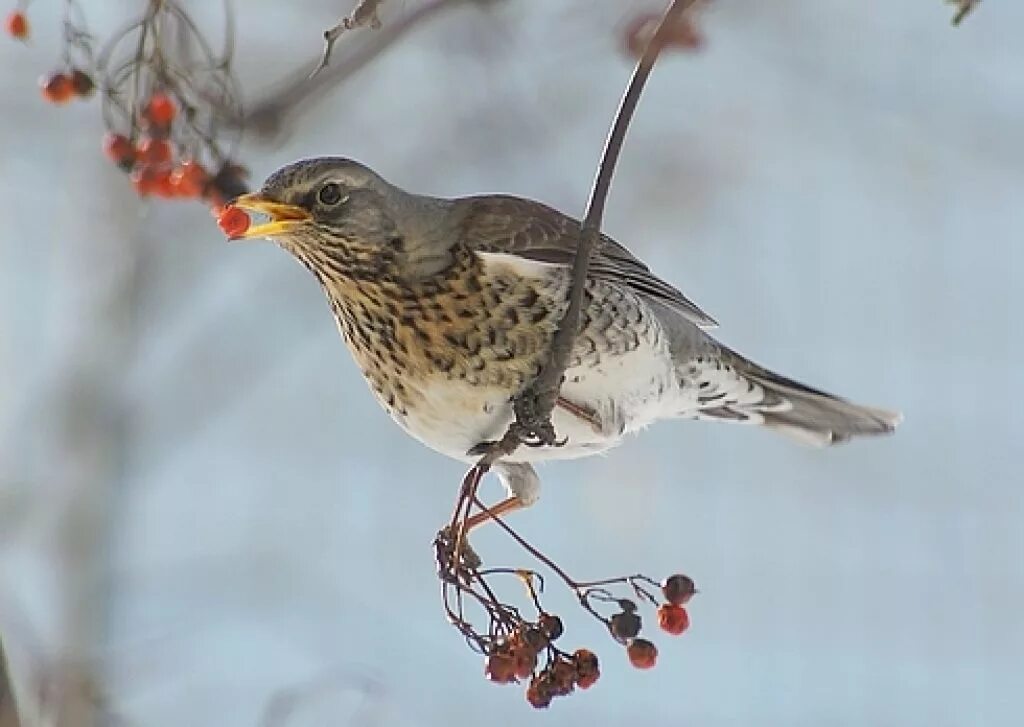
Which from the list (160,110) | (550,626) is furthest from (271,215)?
(550,626)

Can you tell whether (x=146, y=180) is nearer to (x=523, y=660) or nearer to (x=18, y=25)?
(x=18, y=25)

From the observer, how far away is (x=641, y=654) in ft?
7.45

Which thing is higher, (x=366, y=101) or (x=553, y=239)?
(x=366, y=101)

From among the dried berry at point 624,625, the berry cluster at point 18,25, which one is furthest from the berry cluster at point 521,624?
the berry cluster at point 18,25

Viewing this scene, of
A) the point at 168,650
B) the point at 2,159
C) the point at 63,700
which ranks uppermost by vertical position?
the point at 2,159

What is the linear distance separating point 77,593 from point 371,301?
1767 mm

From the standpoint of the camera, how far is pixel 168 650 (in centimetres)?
373

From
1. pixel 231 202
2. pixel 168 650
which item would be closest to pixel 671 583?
pixel 231 202

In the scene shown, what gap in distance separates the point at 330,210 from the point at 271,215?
0.12 meters

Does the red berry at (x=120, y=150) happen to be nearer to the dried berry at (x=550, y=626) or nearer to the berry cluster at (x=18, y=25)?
the berry cluster at (x=18, y=25)

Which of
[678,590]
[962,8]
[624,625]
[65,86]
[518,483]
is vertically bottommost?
[624,625]

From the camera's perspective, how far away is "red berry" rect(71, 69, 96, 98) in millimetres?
2342

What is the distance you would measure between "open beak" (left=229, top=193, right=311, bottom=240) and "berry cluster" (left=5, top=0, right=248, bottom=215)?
3cm

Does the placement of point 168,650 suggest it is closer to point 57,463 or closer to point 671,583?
point 57,463
